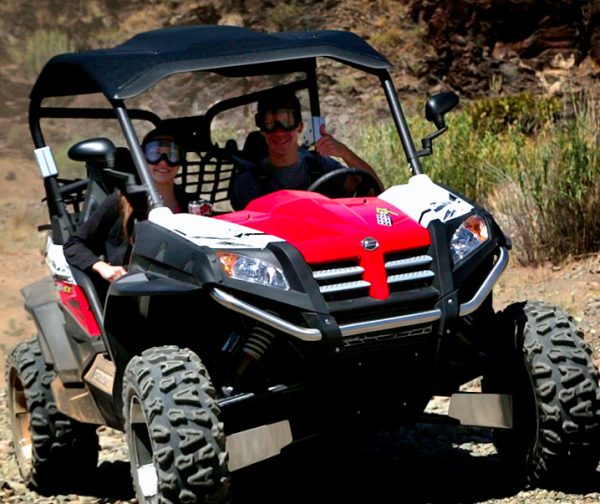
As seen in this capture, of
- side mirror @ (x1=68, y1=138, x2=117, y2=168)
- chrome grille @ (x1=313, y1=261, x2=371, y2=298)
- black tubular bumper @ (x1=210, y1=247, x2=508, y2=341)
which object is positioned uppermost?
side mirror @ (x1=68, y1=138, x2=117, y2=168)

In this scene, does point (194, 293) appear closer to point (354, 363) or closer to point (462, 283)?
point (354, 363)

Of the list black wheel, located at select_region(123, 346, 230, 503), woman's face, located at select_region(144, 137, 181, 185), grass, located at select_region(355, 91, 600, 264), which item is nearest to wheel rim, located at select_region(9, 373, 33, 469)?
woman's face, located at select_region(144, 137, 181, 185)

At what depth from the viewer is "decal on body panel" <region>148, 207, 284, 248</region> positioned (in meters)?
4.90

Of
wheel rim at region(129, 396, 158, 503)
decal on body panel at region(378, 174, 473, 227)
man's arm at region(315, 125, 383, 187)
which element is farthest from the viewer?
man's arm at region(315, 125, 383, 187)

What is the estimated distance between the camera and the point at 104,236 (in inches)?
232

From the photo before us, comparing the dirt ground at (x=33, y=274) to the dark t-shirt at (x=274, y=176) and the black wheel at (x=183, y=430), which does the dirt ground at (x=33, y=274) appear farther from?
the black wheel at (x=183, y=430)

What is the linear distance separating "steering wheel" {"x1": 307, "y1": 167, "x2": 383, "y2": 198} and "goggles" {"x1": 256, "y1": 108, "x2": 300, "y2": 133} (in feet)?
0.89

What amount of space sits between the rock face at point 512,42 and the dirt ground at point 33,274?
6.33 meters

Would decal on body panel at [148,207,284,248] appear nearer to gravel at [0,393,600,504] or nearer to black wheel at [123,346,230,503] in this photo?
black wheel at [123,346,230,503]

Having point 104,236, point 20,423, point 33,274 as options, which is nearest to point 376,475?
point 104,236

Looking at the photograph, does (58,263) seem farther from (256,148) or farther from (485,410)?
(485,410)

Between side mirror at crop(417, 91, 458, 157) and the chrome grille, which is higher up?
side mirror at crop(417, 91, 458, 157)

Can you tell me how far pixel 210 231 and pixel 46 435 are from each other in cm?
185

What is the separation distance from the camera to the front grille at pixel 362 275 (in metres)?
4.82
